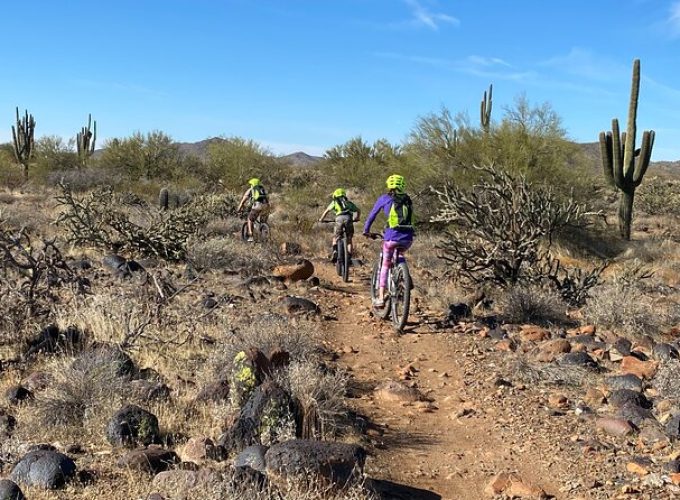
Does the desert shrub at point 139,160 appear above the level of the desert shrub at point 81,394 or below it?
above

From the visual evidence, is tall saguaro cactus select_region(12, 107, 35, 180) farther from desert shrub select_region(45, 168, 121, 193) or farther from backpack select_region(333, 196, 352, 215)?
backpack select_region(333, 196, 352, 215)

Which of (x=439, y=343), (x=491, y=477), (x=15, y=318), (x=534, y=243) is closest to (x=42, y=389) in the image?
(x=15, y=318)

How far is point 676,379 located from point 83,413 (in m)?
4.79

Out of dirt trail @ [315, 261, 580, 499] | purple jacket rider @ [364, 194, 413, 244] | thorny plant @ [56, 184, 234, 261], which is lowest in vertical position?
dirt trail @ [315, 261, 580, 499]

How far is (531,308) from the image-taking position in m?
8.55

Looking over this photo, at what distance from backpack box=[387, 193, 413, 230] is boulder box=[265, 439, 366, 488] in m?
4.39

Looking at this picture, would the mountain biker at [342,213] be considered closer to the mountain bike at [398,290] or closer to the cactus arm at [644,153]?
the mountain bike at [398,290]

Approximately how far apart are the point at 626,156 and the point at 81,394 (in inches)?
687

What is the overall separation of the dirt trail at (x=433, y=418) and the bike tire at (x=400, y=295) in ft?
0.60

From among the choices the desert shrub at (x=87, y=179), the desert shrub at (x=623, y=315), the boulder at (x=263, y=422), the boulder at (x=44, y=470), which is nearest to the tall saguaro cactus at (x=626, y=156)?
the desert shrub at (x=623, y=315)

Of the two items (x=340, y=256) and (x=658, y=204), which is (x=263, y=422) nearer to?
(x=340, y=256)

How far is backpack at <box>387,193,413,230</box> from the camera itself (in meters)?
7.87

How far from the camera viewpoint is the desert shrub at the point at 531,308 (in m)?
8.54

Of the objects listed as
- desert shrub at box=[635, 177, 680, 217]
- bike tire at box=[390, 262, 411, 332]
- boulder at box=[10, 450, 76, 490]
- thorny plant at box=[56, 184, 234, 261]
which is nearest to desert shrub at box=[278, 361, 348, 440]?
boulder at box=[10, 450, 76, 490]
